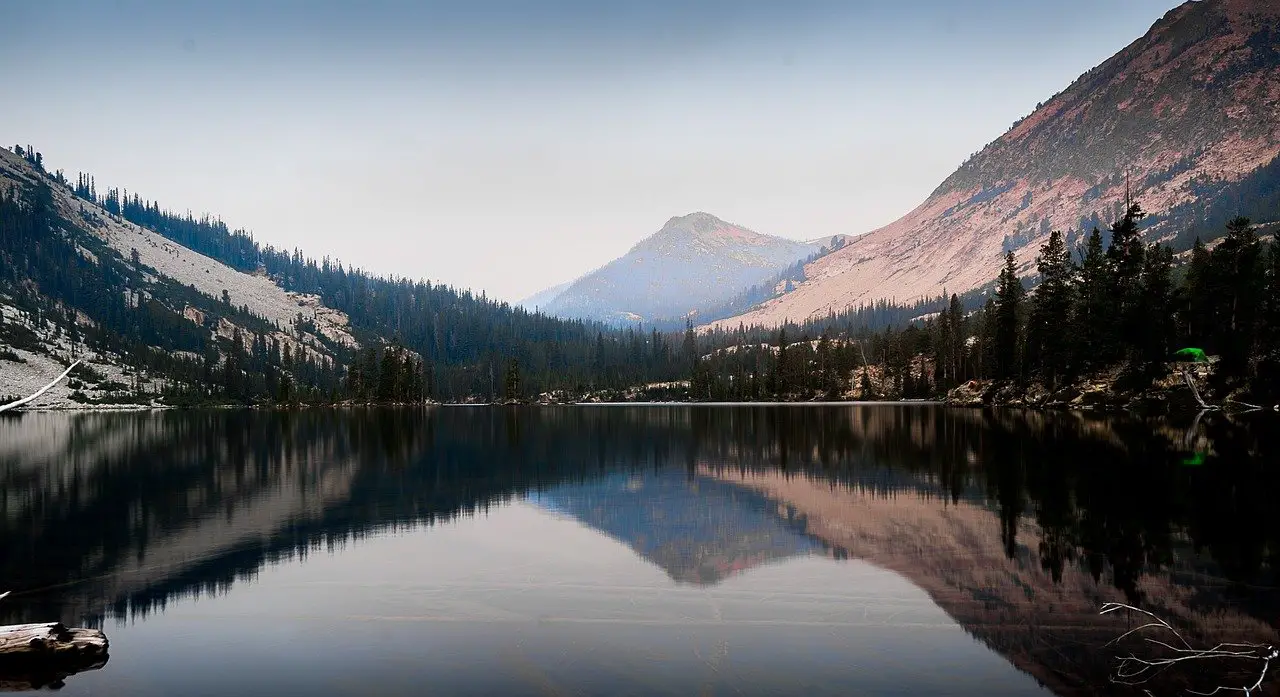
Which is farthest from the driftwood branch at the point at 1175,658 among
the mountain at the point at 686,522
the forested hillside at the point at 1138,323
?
the forested hillside at the point at 1138,323

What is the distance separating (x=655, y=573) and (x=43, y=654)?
49.2ft

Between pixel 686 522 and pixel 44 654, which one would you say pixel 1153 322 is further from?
pixel 44 654

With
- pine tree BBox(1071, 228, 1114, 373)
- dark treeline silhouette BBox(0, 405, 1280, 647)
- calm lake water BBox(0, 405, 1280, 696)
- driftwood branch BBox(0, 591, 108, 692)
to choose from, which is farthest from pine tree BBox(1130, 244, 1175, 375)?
driftwood branch BBox(0, 591, 108, 692)

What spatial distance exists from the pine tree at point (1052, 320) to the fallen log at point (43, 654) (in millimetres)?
122100

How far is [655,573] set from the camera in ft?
81.3

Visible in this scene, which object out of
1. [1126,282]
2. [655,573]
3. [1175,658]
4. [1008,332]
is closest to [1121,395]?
[1126,282]

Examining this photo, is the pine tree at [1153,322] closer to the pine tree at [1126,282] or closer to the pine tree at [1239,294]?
the pine tree at [1126,282]

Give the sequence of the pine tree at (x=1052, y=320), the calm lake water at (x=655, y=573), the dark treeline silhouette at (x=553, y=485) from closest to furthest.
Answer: the calm lake water at (x=655, y=573), the dark treeline silhouette at (x=553, y=485), the pine tree at (x=1052, y=320)

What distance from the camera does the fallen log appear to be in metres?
15.7

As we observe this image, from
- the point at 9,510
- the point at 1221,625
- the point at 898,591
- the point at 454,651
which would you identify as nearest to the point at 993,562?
the point at 898,591

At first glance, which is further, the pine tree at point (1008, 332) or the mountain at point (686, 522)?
the pine tree at point (1008, 332)

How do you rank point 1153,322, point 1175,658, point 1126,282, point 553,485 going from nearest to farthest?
point 1175,658, point 553,485, point 1153,322, point 1126,282

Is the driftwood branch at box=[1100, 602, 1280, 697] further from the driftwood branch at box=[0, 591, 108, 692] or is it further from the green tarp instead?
the green tarp

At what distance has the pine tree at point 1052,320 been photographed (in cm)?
12062
